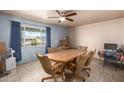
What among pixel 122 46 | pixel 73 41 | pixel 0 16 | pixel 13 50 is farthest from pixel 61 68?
pixel 73 41

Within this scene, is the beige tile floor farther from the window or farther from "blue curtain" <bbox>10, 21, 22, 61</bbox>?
the window

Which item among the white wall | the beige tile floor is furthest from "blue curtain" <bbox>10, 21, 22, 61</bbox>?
the white wall

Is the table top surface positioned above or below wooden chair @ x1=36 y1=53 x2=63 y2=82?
above

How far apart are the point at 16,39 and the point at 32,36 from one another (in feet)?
2.13

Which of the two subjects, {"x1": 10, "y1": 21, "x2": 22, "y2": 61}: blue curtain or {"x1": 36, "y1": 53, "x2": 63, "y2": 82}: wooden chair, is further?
{"x1": 10, "y1": 21, "x2": 22, "y2": 61}: blue curtain

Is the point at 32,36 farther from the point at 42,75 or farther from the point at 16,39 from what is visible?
the point at 42,75

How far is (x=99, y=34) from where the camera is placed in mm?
4188

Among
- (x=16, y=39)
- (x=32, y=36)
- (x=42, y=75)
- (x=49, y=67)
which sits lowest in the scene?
(x=42, y=75)

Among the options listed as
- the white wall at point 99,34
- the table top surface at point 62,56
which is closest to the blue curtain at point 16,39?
the table top surface at point 62,56

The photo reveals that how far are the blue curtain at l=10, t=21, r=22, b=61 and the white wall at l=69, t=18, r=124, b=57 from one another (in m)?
2.50

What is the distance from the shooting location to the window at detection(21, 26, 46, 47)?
359cm

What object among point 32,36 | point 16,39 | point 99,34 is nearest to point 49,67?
point 16,39

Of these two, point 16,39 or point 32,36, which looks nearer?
point 16,39

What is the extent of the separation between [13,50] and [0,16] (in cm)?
103
